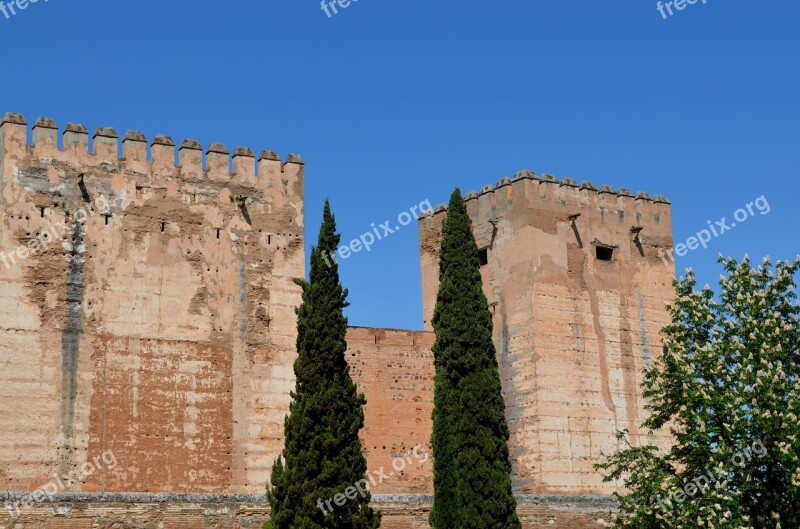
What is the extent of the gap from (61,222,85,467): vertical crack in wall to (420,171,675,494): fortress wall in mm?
10626

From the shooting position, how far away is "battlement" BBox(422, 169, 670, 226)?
33.4 metres

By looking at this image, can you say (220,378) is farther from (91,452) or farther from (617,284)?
(617,284)

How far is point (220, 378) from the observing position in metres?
28.2

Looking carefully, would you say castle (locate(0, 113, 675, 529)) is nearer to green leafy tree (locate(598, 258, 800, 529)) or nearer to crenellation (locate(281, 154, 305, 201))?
crenellation (locate(281, 154, 305, 201))

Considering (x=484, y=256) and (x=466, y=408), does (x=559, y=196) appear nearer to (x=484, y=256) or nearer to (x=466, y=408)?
(x=484, y=256)

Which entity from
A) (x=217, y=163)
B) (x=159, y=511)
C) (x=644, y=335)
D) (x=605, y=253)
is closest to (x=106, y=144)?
(x=217, y=163)

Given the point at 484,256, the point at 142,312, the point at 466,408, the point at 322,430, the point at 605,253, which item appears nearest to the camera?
the point at 322,430

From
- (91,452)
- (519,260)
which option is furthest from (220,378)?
(519,260)

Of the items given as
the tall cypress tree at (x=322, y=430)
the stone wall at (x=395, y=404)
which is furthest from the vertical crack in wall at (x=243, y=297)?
the tall cypress tree at (x=322, y=430)

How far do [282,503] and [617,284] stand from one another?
1370 cm

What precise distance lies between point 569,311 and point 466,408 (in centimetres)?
723

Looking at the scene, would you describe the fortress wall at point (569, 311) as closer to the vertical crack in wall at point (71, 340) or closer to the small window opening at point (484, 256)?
the small window opening at point (484, 256)

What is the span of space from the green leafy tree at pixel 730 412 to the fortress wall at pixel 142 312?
8134 millimetres

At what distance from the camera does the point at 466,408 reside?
26344mm
